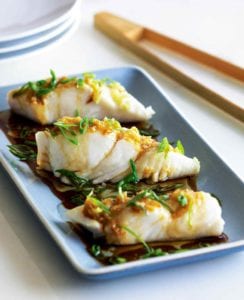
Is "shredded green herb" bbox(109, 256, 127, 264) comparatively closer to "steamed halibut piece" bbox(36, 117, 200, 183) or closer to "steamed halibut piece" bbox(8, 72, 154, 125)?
"steamed halibut piece" bbox(36, 117, 200, 183)

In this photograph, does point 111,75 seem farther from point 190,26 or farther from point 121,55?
point 190,26

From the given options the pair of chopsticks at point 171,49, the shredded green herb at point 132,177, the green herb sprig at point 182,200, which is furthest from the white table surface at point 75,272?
the shredded green herb at point 132,177

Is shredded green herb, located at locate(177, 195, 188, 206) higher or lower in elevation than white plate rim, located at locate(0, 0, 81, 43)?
lower

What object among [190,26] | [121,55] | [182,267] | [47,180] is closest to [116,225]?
[182,267]

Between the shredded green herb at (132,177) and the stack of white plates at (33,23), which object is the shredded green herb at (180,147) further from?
the stack of white plates at (33,23)

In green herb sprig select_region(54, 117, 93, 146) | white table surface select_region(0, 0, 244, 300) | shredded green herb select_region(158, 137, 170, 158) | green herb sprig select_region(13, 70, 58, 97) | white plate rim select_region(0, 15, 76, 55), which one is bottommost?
white table surface select_region(0, 0, 244, 300)

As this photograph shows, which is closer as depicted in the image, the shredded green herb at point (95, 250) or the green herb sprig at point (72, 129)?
the shredded green herb at point (95, 250)

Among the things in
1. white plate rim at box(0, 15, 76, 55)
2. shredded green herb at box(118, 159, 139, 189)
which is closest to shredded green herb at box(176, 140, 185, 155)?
shredded green herb at box(118, 159, 139, 189)
